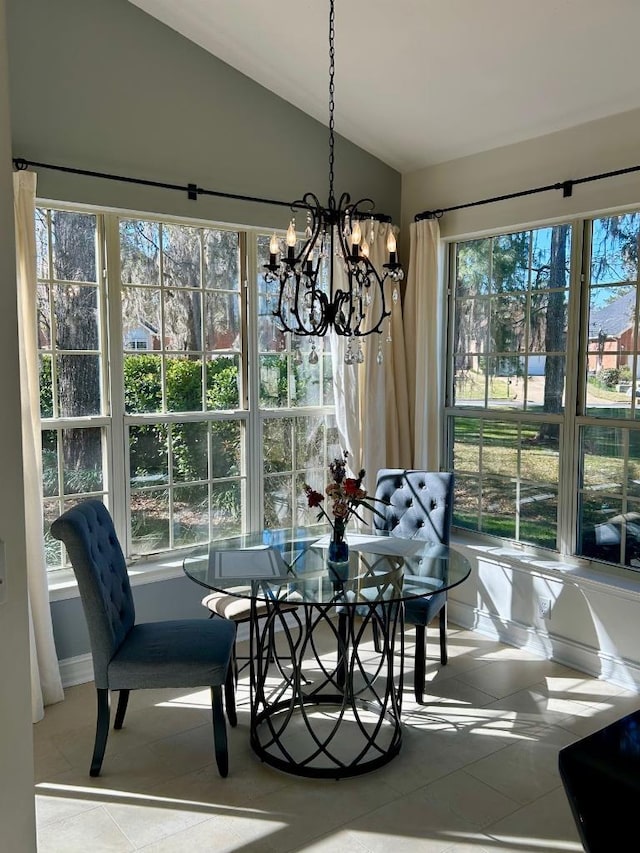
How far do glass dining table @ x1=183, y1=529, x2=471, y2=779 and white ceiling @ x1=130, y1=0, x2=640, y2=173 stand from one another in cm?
226

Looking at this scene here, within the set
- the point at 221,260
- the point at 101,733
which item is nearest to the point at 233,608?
the point at 101,733

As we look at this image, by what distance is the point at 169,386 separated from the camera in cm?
389

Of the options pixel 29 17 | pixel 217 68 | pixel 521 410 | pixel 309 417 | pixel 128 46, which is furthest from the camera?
pixel 309 417

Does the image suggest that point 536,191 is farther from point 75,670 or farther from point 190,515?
point 75,670

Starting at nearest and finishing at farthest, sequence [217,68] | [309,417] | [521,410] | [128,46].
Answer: [128,46]
[217,68]
[521,410]
[309,417]

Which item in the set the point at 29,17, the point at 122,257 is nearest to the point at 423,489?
the point at 122,257

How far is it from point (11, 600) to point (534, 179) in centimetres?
337

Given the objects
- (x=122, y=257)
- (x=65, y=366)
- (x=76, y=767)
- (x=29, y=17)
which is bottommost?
(x=76, y=767)

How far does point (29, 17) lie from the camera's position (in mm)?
3209

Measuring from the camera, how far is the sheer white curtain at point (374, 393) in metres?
Answer: 4.37

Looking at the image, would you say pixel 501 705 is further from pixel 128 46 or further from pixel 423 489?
pixel 128 46

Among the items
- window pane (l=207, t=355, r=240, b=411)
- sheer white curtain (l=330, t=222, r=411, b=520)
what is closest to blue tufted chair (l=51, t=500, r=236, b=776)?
window pane (l=207, t=355, r=240, b=411)

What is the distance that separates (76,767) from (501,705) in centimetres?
187

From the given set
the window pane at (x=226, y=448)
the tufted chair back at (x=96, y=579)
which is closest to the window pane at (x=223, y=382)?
the window pane at (x=226, y=448)
